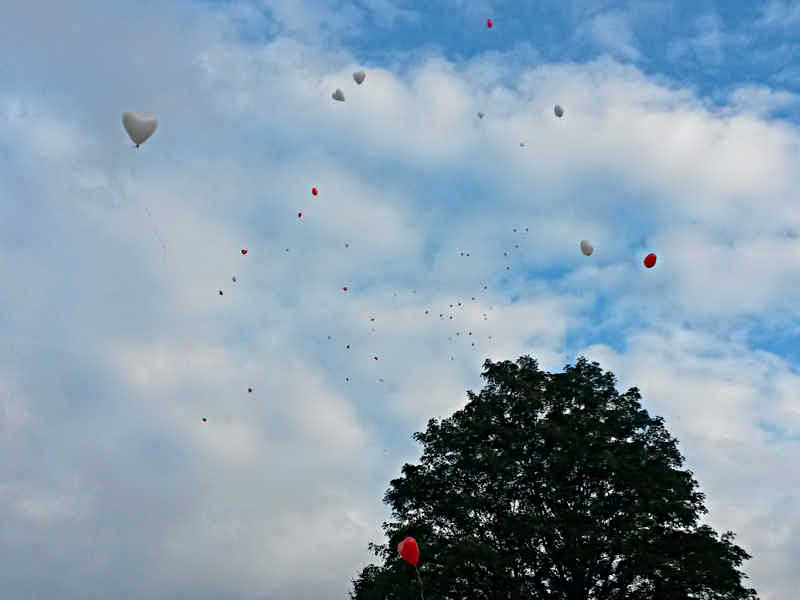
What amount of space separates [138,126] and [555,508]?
47.6 ft

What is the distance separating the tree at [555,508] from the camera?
1864 centimetres

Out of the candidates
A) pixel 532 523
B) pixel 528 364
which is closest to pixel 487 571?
pixel 532 523

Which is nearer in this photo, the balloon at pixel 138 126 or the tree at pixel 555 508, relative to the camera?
the balloon at pixel 138 126

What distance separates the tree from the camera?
1864cm

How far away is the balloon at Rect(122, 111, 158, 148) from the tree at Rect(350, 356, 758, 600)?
40.7 feet

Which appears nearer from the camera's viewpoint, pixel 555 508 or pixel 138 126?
pixel 138 126

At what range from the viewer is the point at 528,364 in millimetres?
22875

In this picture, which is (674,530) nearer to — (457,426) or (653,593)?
(653,593)

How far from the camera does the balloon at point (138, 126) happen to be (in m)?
14.0

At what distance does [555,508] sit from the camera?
19844 millimetres

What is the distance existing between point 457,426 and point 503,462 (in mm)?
2553

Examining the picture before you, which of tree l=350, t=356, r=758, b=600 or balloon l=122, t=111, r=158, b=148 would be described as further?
tree l=350, t=356, r=758, b=600

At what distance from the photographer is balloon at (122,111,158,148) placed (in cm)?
1399

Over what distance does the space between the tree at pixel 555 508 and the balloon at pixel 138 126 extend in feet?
40.7
